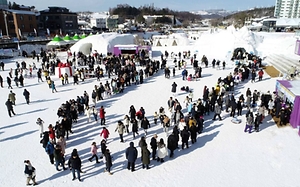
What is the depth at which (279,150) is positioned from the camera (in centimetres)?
895

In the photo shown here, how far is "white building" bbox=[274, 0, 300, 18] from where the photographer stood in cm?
Answer: 9283

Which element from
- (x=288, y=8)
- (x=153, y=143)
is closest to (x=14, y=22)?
(x=153, y=143)

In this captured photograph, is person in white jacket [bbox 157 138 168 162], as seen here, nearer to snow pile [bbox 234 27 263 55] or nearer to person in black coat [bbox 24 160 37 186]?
person in black coat [bbox 24 160 37 186]

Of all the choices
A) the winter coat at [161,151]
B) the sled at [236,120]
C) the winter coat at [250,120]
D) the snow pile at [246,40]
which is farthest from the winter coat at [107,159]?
the snow pile at [246,40]


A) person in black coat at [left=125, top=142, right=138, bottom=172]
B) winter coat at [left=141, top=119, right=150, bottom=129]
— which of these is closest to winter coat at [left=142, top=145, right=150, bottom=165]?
person in black coat at [left=125, top=142, right=138, bottom=172]

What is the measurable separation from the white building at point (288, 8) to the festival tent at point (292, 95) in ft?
314

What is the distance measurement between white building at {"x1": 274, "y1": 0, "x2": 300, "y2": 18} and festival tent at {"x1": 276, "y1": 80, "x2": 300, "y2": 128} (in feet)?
314

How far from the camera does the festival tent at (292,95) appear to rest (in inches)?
397

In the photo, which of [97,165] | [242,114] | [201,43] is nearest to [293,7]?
[201,43]

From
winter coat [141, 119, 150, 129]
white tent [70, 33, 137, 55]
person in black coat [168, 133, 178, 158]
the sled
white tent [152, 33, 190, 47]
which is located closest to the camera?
person in black coat [168, 133, 178, 158]

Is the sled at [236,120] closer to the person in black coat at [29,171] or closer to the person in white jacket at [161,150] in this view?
the person in white jacket at [161,150]

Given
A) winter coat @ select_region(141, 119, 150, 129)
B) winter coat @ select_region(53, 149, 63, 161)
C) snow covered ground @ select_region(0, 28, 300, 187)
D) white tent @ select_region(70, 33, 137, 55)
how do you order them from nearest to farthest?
snow covered ground @ select_region(0, 28, 300, 187) → winter coat @ select_region(53, 149, 63, 161) → winter coat @ select_region(141, 119, 150, 129) → white tent @ select_region(70, 33, 137, 55)

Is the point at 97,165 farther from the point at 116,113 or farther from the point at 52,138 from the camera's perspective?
the point at 116,113

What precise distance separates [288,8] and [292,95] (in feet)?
339
